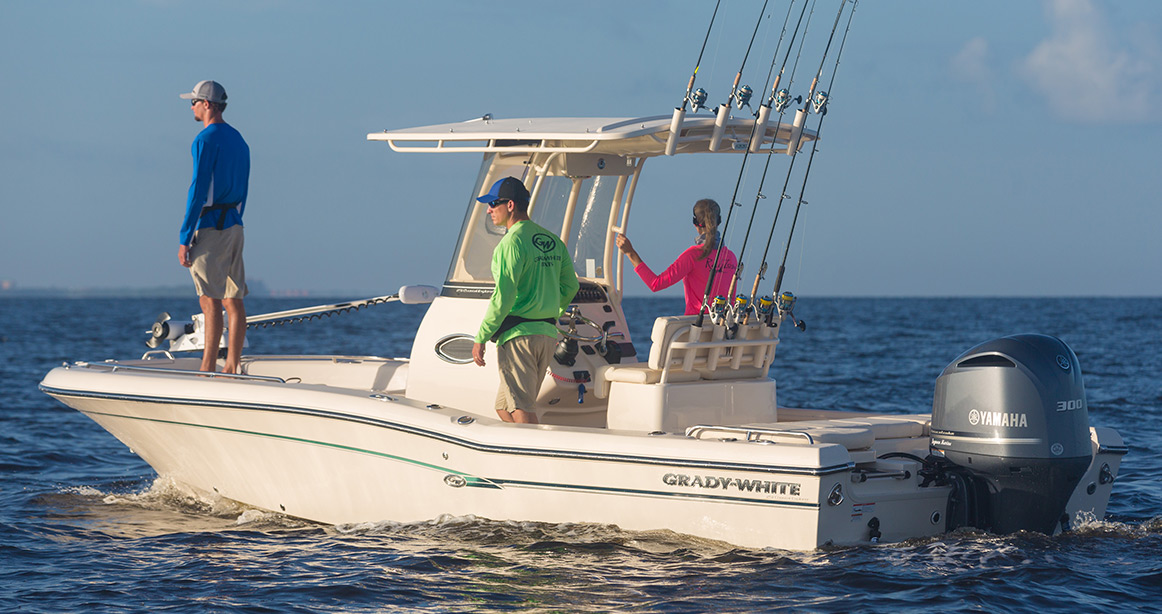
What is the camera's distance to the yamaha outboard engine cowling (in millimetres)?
6055

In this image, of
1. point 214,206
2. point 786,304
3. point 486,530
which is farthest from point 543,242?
point 214,206

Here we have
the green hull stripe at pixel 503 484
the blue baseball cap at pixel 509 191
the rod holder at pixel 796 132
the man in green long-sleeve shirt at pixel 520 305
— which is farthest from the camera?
the rod holder at pixel 796 132

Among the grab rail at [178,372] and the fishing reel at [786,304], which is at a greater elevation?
the fishing reel at [786,304]

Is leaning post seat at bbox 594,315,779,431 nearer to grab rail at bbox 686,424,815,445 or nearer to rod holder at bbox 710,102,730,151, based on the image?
grab rail at bbox 686,424,815,445

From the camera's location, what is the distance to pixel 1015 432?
6055 millimetres

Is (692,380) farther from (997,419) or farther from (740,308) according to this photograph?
(997,419)

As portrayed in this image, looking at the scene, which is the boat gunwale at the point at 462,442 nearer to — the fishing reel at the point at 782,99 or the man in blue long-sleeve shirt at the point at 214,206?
the man in blue long-sleeve shirt at the point at 214,206

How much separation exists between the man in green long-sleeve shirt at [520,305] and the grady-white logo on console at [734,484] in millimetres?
1054

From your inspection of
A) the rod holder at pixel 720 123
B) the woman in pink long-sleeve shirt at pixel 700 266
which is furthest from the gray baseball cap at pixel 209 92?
the rod holder at pixel 720 123

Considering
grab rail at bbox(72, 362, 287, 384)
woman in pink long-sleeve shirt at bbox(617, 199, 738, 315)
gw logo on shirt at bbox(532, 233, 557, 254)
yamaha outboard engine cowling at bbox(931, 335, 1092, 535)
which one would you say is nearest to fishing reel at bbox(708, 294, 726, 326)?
woman in pink long-sleeve shirt at bbox(617, 199, 738, 315)

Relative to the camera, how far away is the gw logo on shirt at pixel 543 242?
6.75 meters

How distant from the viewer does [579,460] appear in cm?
630

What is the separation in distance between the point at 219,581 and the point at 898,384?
45.9 feet

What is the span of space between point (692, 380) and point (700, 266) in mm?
939
